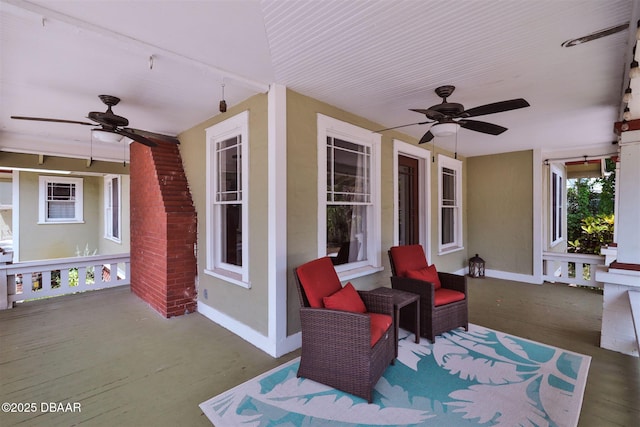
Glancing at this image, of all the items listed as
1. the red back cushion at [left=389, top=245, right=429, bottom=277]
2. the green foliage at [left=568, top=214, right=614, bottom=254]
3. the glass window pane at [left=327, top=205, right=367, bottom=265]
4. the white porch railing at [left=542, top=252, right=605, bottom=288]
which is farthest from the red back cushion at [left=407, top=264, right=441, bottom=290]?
the green foliage at [left=568, top=214, right=614, bottom=254]

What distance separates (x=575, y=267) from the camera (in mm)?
5484

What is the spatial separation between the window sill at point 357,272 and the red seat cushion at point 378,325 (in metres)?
0.93

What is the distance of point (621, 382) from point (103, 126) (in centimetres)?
542

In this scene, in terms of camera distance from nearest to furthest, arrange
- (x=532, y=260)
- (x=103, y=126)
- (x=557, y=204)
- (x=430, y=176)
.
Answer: (x=103, y=126)
(x=430, y=176)
(x=532, y=260)
(x=557, y=204)

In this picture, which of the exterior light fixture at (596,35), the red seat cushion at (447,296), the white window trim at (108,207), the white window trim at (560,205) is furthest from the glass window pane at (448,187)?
the white window trim at (108,207)

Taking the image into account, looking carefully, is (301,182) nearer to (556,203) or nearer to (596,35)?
(596,35)

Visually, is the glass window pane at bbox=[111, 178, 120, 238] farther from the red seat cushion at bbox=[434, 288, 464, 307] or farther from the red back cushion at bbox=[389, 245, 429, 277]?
the red seat cushion at bbox=[434, 288, 464, 307]

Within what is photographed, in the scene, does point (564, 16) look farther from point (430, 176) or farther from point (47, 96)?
point (47, 96)

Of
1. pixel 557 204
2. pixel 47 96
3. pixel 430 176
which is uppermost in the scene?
pixel 47 96

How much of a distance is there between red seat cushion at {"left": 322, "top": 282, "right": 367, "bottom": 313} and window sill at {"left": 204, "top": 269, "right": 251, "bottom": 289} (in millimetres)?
1111

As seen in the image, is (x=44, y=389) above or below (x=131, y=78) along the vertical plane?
below

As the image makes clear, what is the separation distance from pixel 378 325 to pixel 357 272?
1.30m

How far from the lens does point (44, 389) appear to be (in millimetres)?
2357

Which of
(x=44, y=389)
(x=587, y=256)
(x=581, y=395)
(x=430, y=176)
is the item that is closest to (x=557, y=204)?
(x=587, y=256)
